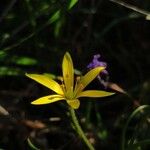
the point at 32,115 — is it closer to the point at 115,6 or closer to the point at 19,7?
the point at 19,7

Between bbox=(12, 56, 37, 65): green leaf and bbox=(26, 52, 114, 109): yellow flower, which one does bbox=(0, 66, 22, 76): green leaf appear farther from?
bbox=(26, 52, 114, 109): yellow flower

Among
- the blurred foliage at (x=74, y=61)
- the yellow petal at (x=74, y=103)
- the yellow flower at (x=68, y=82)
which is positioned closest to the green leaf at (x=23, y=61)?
the blurred foliage at (x=74, y=61)

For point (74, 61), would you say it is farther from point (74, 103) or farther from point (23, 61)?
point (74, 103)

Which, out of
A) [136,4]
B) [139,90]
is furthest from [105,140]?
[136,4]

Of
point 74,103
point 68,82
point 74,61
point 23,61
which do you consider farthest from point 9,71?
point 74,103

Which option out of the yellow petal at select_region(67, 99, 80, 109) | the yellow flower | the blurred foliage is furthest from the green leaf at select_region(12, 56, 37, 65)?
the yellow petal at select_region(67, 99, 80, 109)

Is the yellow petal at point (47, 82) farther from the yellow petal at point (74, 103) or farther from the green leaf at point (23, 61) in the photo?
the green leaf at point (23, 61)
